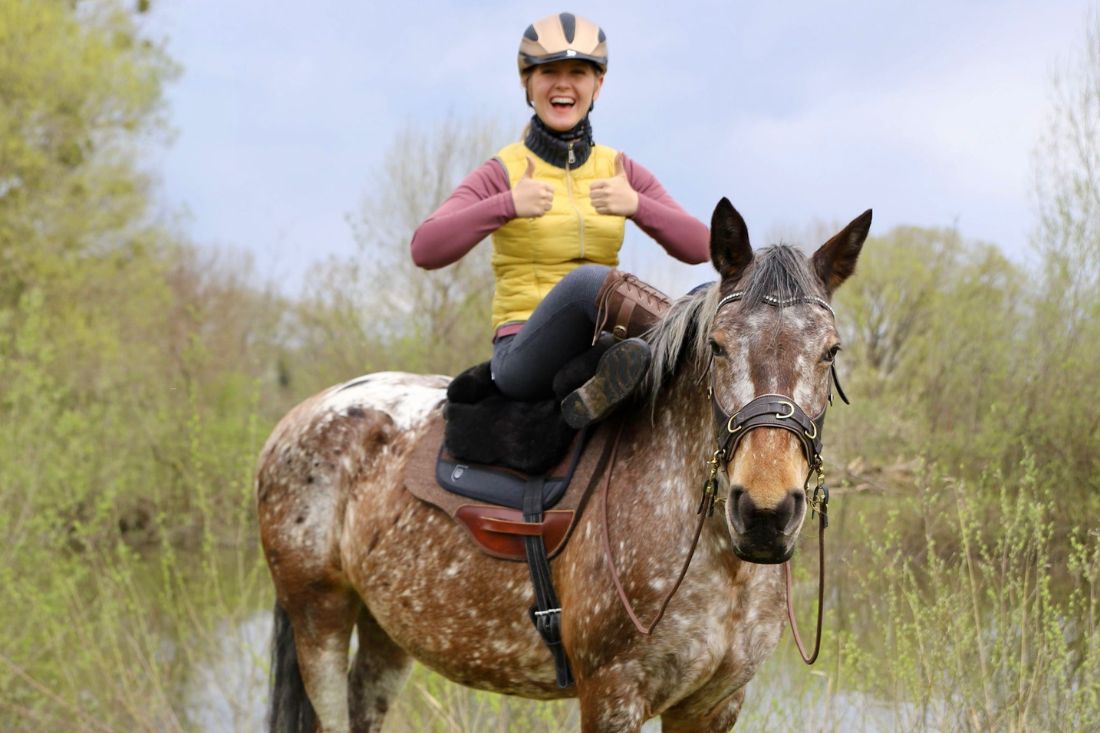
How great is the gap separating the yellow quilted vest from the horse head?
876 millimetres

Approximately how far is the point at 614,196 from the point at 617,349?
2.36ft

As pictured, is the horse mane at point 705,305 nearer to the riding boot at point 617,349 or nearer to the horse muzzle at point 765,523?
the riding boot at point 617,349

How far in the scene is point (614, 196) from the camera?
10.7 ft

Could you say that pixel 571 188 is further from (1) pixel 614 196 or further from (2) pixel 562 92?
(2) pixel 562 92

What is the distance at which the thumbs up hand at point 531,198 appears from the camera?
318 cm

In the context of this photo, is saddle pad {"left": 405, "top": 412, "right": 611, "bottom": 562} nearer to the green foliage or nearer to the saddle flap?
the saddle flap

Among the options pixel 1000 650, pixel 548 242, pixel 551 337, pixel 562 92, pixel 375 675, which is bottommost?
pixel 375 675

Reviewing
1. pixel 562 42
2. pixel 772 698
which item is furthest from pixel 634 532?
pixel 772 698

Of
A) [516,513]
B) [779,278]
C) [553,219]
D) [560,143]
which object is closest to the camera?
[779,278]

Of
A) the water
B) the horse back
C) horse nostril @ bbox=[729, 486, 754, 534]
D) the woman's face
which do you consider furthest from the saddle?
the water

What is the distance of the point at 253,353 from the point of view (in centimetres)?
2144

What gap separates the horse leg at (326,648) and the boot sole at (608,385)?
155 centimetres

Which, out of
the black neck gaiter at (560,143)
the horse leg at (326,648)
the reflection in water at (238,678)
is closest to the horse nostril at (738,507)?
the black neck gaiter at (560,143)

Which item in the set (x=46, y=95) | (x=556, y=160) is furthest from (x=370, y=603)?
(x=46, y=95)
